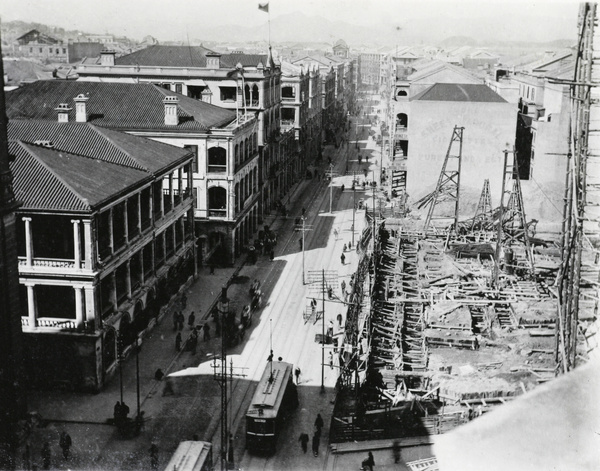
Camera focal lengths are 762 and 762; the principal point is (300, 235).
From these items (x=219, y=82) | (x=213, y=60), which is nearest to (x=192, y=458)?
(x=219, y=82)

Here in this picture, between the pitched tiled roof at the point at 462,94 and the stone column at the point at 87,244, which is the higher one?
the pitched tiled roof at the point at 462,94

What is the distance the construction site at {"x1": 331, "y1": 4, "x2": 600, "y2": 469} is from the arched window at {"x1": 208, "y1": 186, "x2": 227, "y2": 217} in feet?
39.6

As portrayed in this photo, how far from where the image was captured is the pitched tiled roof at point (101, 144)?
46688 millimetres

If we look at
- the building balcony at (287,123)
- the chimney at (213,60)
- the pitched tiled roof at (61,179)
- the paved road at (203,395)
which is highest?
the chimney at (213,60)

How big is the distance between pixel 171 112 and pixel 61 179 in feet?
77.0

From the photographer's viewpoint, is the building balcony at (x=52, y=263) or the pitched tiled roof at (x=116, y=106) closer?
the building balcony at (x=52, y=263)

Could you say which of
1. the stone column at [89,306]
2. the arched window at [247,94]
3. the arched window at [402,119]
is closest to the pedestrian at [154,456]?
the stone column at [89,306]

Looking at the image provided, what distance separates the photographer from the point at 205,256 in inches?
2392

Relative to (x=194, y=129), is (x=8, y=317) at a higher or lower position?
lower

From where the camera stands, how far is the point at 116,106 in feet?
206

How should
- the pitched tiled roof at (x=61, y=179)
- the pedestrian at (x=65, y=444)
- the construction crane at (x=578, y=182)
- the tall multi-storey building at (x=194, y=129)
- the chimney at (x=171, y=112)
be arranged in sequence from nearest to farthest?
1. the construction crane at (x=578, y=182)
2. the pedestrian at (x=65, y=444)
3. the pitched tiled roof at (x=61, y=179)
4. the chimney at (x=171, y=112)
5. the tall multi-storey building at (x=194, y=129)

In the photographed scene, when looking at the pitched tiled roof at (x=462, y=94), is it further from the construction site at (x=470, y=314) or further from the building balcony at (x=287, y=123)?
the building balcony at (x=287, y=123)

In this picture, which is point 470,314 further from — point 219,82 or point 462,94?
point 219,82

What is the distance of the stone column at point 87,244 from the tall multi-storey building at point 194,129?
2282cm
